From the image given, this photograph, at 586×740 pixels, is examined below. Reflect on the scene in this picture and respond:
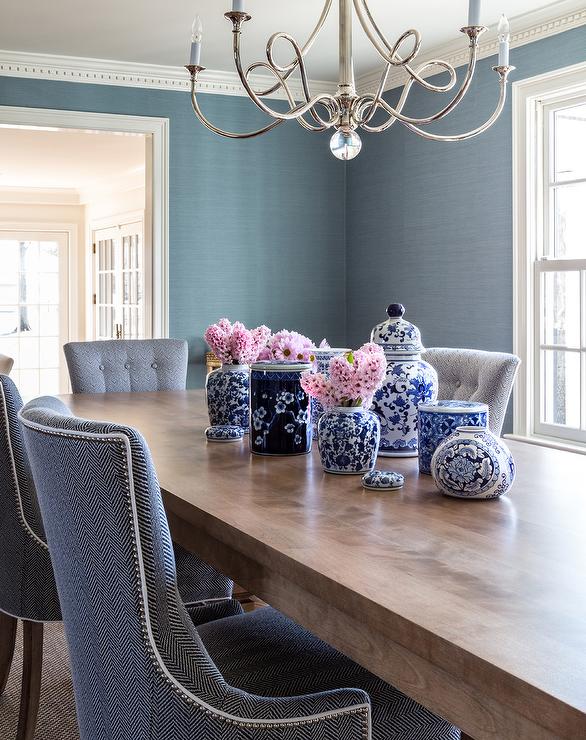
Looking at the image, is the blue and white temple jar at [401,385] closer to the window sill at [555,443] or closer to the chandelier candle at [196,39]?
the chandelier candle at [196,39]

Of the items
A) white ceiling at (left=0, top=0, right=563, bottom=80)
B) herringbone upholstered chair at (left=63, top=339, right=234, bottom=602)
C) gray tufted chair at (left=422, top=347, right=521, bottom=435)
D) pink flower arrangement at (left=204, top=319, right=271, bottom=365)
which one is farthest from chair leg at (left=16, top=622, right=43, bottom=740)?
white ceiling at (left=0, top=0, right=563, bottom=80)

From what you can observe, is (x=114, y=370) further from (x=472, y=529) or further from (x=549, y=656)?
(x=549, y=656)

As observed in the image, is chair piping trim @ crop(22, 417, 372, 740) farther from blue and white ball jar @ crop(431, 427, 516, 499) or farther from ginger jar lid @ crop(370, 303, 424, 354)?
ginger jar lid @ crop(370, 303, 424, 354)

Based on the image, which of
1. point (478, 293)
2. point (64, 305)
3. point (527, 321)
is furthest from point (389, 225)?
point (64, 305)

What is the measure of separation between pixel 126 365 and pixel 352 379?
1932 millimetres

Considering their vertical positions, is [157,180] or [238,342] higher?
[157,180]

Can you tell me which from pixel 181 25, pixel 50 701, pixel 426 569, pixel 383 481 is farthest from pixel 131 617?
pixel 181 25

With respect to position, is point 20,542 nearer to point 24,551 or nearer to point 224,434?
point 24,551

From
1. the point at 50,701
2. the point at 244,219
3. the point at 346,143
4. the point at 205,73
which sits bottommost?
the point at 50,701

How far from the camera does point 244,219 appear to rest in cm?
518

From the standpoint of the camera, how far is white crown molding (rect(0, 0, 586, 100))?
3.94 meters

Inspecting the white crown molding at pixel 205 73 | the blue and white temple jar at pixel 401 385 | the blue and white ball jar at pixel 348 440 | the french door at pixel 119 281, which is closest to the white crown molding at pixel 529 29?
the white crown molding at pixel 205 73

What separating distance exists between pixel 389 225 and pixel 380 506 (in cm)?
381

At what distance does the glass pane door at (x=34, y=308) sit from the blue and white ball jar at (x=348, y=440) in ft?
27.8
